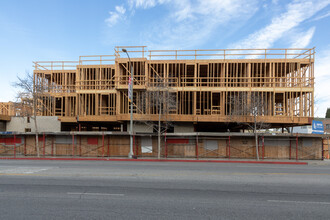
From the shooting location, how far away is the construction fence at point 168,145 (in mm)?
20391

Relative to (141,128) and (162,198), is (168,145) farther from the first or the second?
(162,198)

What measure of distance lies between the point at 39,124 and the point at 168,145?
1821cm

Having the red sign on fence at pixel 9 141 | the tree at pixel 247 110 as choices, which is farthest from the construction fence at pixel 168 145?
the tree at pixel 247 110

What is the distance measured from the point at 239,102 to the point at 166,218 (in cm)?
1954

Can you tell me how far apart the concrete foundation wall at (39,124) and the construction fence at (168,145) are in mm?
6285

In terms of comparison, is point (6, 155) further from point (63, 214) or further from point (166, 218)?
point (166, 218)

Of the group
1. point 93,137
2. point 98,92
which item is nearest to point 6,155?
point 93,137

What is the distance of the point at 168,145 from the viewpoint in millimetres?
21562

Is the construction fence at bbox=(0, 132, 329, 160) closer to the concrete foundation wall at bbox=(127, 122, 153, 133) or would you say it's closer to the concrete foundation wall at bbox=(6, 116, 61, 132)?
the concrete foundation wall at bbox=(127, 122, 153, 133)

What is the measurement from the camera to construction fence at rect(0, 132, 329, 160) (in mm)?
20391

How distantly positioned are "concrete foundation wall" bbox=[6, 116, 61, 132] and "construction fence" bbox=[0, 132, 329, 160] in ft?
20.6

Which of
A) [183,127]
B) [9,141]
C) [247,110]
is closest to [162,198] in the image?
[247,110]

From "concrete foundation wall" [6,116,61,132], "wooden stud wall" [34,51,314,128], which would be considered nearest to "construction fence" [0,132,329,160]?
"wooden stud wall" [34,51,314,128]

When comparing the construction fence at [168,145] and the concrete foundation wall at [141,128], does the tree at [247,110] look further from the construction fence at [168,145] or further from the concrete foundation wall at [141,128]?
the concrete foundation wall at [141,128]
